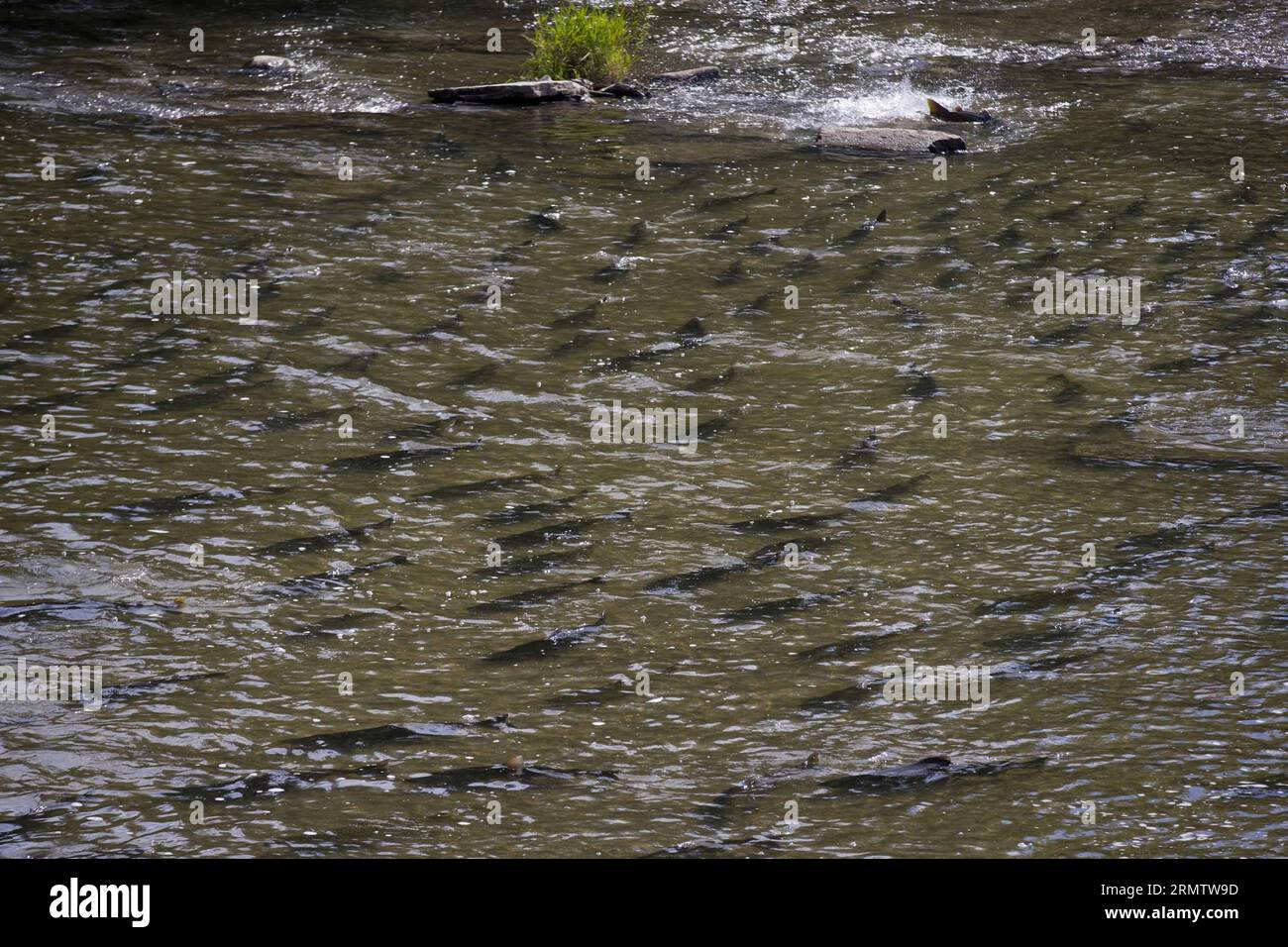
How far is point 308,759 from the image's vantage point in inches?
202

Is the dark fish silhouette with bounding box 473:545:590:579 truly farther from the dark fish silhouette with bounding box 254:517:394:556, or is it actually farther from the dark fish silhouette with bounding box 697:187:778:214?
the dark fish silhouette with bounding box 697:187:778:214

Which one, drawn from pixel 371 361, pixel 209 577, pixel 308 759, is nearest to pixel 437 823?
pixel 308 759

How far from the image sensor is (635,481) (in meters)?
7.35

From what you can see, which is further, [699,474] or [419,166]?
[419,166]

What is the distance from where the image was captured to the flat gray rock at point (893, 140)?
525 inches

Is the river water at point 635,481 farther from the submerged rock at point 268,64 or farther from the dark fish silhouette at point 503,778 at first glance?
the submerged rock at point 268,64

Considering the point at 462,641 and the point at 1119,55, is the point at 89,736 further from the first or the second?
the point at 1119,55

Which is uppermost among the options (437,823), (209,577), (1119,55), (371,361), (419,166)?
(1119,55)

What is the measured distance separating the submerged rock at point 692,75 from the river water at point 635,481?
81.5 inches

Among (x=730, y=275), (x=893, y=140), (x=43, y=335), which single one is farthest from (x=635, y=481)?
(x=893, y=140)

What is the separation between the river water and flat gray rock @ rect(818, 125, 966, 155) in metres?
0.24

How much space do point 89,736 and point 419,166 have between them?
7.95 meters

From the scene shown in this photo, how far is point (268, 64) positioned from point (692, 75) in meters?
4.37

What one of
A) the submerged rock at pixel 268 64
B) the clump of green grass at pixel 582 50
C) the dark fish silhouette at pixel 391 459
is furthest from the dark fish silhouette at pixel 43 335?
the clump of green grass at pixel 582 50
